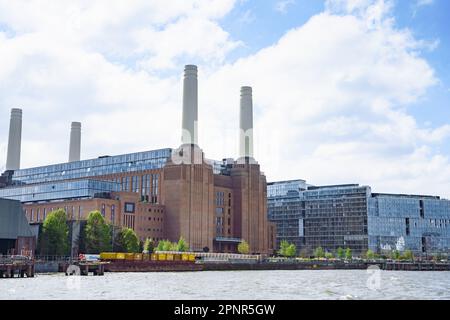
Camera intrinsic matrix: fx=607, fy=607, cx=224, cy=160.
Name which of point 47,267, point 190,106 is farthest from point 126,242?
point 190,106

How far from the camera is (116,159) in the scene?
7613 inches

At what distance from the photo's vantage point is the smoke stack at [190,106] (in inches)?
6324

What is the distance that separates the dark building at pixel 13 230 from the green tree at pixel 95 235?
1545 cm

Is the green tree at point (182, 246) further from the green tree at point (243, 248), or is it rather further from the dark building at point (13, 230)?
the dark building at point (13, 230)

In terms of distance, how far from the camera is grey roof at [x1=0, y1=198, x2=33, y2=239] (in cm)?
10150

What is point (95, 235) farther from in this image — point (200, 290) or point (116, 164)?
point (116, 164)

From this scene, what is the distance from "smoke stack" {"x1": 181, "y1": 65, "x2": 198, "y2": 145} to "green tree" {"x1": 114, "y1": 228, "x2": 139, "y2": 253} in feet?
133

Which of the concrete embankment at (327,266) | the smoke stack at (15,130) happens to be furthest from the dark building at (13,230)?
the smoke stack at (15,130)

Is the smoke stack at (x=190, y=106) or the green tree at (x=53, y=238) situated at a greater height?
the smoke stack at (x=190, y=106)

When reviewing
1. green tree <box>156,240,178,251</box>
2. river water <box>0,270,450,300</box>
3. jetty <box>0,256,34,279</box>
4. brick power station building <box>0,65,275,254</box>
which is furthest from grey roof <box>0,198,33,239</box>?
green tree <box>156,240,178,251</box>

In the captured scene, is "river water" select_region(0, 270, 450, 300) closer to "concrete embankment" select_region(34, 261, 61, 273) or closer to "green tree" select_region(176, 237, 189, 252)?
"concrete embankment" select_region(34, 261, 61, 273)

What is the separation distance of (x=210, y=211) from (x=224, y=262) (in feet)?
100

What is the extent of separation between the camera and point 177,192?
16412 centimetres
